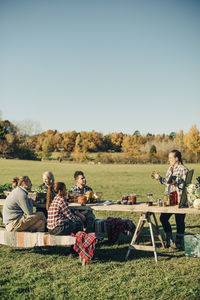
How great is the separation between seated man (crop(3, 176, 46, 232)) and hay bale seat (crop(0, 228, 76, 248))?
14cm

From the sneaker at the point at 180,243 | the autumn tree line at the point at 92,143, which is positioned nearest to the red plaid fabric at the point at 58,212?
the sneaker at the point at 180,243

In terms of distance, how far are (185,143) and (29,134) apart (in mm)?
45724

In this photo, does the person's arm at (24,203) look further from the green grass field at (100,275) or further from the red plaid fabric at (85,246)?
the red plaid fabric at (85,246)

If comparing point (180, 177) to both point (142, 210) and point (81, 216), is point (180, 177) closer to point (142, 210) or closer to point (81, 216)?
point (142, 210)

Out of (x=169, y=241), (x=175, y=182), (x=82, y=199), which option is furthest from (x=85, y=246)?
(x=175, y=182)

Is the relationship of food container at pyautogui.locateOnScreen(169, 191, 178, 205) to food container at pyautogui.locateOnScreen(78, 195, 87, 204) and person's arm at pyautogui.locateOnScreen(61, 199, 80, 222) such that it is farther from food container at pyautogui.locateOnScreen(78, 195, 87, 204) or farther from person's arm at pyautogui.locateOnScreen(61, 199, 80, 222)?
person's arm at pyautogui.locateOnScreen(61, 199, 80, 222)

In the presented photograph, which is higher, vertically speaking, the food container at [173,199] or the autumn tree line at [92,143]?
the autumn tree line at [92,143]

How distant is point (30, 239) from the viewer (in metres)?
5.67

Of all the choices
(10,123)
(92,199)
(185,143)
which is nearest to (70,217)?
(92,199)

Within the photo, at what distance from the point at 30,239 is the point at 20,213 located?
0.56 m

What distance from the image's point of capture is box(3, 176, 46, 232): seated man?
18.9 ft

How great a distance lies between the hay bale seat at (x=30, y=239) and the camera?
17.9ft

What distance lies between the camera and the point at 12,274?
5047 millimetres

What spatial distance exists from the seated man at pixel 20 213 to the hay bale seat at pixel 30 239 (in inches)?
5.3
